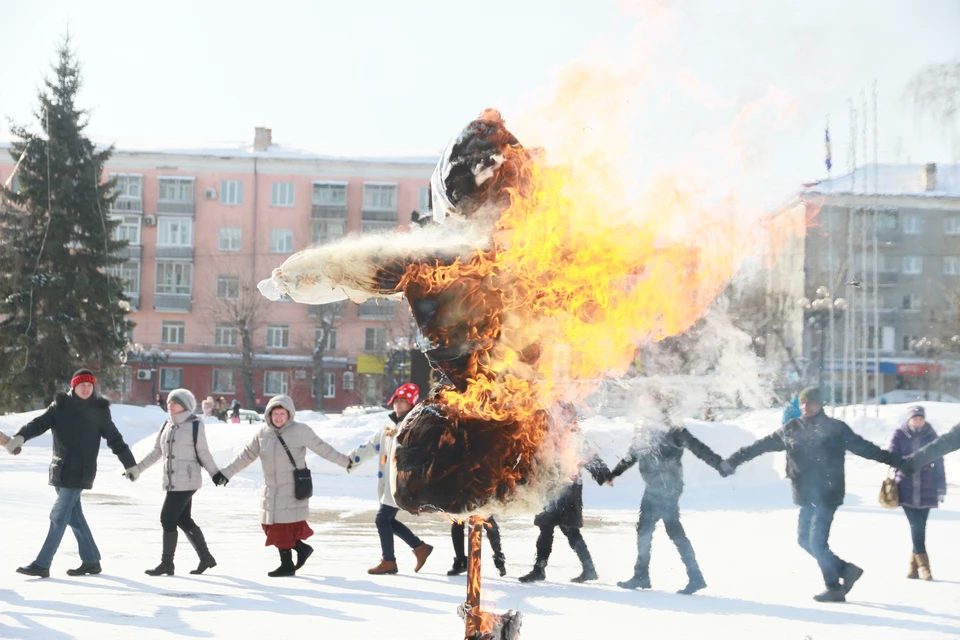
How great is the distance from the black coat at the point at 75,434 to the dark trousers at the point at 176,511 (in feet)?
1.70

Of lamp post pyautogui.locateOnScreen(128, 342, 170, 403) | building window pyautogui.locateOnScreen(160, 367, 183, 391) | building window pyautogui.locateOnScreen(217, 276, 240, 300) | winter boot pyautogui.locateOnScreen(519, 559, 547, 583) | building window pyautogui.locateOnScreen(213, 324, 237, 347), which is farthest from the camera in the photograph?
building window pyautogui.locateOnScreen(160, 367, 183, 391)

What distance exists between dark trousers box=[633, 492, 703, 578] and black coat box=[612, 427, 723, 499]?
0.07 m

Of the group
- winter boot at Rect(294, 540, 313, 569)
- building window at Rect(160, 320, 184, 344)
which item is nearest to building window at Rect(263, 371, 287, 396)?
building window at Rect(160, 320, 184, 344)

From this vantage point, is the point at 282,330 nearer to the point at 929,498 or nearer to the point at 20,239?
the point at 20,239

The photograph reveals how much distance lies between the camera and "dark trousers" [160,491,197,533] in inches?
331

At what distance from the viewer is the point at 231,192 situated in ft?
171

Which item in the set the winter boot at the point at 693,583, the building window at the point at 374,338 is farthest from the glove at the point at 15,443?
the building window at the point at 374,338

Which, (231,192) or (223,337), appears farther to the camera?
(231,192)

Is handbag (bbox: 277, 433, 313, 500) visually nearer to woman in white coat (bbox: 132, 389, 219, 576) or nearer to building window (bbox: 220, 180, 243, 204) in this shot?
woman in white coat (bbox: 132, 389, 219, 576)

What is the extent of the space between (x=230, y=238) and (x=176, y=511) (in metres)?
45.6

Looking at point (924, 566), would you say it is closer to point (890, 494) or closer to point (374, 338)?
point (890, 494)

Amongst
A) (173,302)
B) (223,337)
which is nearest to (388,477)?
(223,337)

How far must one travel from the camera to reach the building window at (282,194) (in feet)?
171

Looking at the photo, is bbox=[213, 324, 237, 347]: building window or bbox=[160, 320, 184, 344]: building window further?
bbox=[160, 320, 184, 344]: building window
